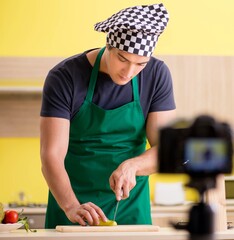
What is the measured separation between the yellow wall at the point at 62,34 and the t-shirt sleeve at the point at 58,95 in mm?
2436

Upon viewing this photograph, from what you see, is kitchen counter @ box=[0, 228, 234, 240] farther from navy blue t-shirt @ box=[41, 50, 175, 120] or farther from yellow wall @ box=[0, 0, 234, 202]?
yellow wall @ box=[0, 0, 234, 202]

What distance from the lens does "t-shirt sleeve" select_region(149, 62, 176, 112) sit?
259 cm

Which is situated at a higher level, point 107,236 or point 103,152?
point 103,152

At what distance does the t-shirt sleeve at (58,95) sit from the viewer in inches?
97.4

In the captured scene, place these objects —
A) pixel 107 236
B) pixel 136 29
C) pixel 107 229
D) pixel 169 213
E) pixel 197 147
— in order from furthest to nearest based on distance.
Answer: pixel 169 213, pixel 136 29, pixel 107 229, pixel 107 236, pixel 197 147

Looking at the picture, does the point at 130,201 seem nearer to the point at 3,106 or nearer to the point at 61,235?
the point at 61,235

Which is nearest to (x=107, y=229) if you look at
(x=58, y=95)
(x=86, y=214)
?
(x=86, y=214)

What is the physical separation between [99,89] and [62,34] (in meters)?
2.53

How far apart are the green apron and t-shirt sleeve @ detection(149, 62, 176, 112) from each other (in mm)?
66

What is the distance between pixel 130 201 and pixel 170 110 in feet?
1.28

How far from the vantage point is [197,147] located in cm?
82

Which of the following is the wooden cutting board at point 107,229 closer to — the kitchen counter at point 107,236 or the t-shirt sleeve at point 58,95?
the kitchen counter at point 107,236

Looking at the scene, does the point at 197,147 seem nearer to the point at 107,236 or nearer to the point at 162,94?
the point at 107,236

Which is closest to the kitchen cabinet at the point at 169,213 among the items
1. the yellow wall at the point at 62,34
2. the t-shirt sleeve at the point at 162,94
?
the yellow wall at the point at 62,34
